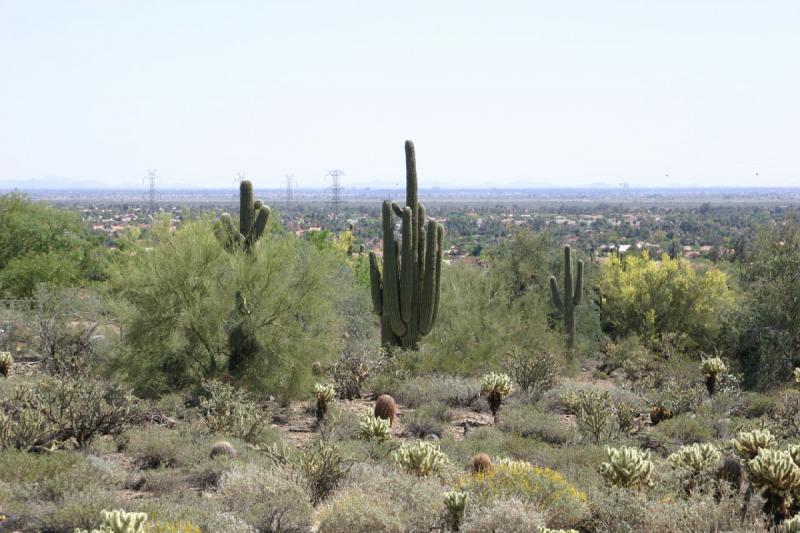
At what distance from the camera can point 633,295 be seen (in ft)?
107

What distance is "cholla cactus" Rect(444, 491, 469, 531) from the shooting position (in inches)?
299

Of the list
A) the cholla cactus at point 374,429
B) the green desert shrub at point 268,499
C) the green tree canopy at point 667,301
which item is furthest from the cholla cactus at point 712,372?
the green tree canopy at point 667,301

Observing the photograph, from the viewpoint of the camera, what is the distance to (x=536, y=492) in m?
7.86

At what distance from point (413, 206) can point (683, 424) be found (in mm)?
8918

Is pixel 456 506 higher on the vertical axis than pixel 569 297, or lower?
higher

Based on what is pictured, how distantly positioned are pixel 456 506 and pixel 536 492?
2.82ft

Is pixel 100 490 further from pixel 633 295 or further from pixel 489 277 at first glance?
pixel 633 295

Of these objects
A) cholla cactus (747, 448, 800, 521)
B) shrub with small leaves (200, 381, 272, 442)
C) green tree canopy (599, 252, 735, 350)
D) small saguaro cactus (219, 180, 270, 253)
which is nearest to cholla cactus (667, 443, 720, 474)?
cholla cactus (747, 448, 800, 521)

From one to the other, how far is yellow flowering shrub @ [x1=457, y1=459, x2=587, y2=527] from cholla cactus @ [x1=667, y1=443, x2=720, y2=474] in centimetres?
159

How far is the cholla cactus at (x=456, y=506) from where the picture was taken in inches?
299

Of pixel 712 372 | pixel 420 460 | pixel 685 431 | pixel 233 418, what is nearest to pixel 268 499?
pixel 420 460

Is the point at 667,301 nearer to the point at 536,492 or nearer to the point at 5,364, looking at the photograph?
the point at 5,364

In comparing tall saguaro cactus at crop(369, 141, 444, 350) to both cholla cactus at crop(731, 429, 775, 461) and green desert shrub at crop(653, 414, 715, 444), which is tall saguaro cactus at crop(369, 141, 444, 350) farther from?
cholla cactus at crop(731, 429, 775, 461)

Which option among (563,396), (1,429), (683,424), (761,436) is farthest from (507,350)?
(1,429)
